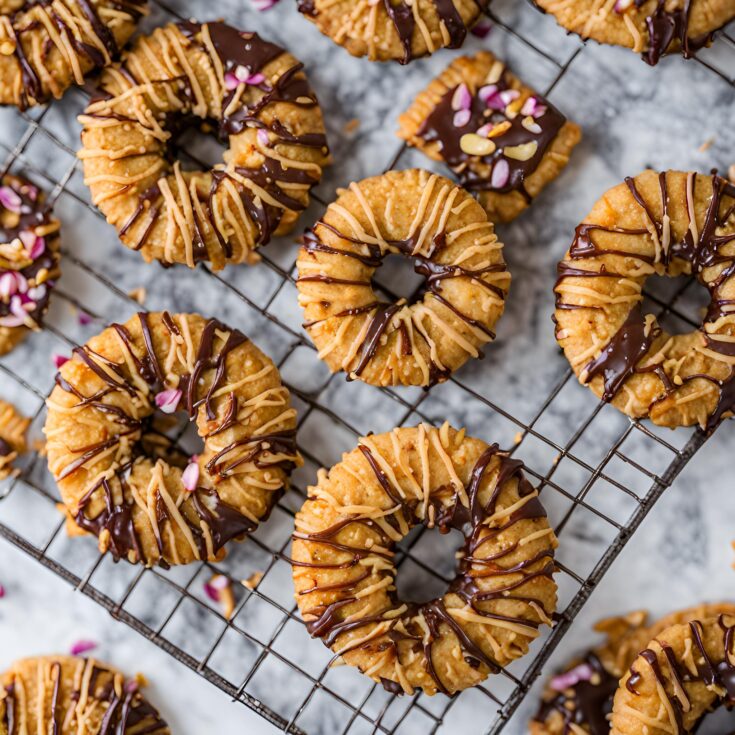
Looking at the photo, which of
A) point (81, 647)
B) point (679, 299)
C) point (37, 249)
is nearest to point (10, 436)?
point (37, 249)

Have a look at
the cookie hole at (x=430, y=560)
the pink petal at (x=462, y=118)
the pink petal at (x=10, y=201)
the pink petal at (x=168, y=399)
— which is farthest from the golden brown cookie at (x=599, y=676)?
the pink petal at (x=10, y=201)

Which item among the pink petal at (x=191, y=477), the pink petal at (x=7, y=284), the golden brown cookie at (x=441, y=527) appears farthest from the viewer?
the pink petal at (x=7, y=284)

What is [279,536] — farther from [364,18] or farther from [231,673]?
[364,18]

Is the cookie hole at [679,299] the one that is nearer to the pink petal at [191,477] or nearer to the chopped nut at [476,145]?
the chopped nut at [476,145]

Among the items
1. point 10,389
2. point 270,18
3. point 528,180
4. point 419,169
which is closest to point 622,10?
point 528,180

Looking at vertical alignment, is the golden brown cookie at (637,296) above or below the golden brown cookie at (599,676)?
above
